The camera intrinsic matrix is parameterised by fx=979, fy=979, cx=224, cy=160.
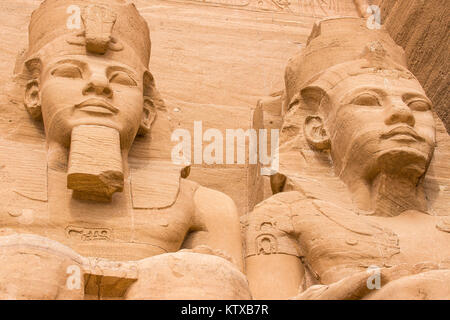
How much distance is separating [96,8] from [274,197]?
1.34 meters

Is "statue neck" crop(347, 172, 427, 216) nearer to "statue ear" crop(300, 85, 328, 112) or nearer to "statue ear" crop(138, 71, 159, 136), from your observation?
"statue ear" crop(300, 85, 328, 112)

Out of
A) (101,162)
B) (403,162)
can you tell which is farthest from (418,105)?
(101,162)

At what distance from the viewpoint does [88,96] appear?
4656 mm

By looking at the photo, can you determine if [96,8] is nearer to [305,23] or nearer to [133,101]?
[133,101]

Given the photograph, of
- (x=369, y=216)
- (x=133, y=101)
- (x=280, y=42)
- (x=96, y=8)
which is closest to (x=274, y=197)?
(x=369, y=216)

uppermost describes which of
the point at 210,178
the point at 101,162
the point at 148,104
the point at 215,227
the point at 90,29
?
the point at 90,29

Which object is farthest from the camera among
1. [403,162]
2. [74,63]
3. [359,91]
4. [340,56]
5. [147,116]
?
[340,56]

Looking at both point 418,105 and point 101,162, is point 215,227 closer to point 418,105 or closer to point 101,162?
point 101,162

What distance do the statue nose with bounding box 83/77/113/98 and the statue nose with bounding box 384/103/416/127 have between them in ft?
4.71

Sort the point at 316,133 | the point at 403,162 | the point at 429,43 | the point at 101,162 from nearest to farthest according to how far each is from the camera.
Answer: the point at 101,162 < the point at 403,162 < the point at 316,133 < the point at 429,43

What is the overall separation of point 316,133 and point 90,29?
1376mm

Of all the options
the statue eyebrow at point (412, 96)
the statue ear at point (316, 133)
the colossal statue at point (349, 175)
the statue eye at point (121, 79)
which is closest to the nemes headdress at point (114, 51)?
the statue eye at point (121, 79)

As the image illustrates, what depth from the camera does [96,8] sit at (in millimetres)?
5070

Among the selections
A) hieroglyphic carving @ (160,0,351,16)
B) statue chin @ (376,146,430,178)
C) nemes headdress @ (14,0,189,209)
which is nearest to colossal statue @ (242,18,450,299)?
statue chin @ (376,146,430,178)
